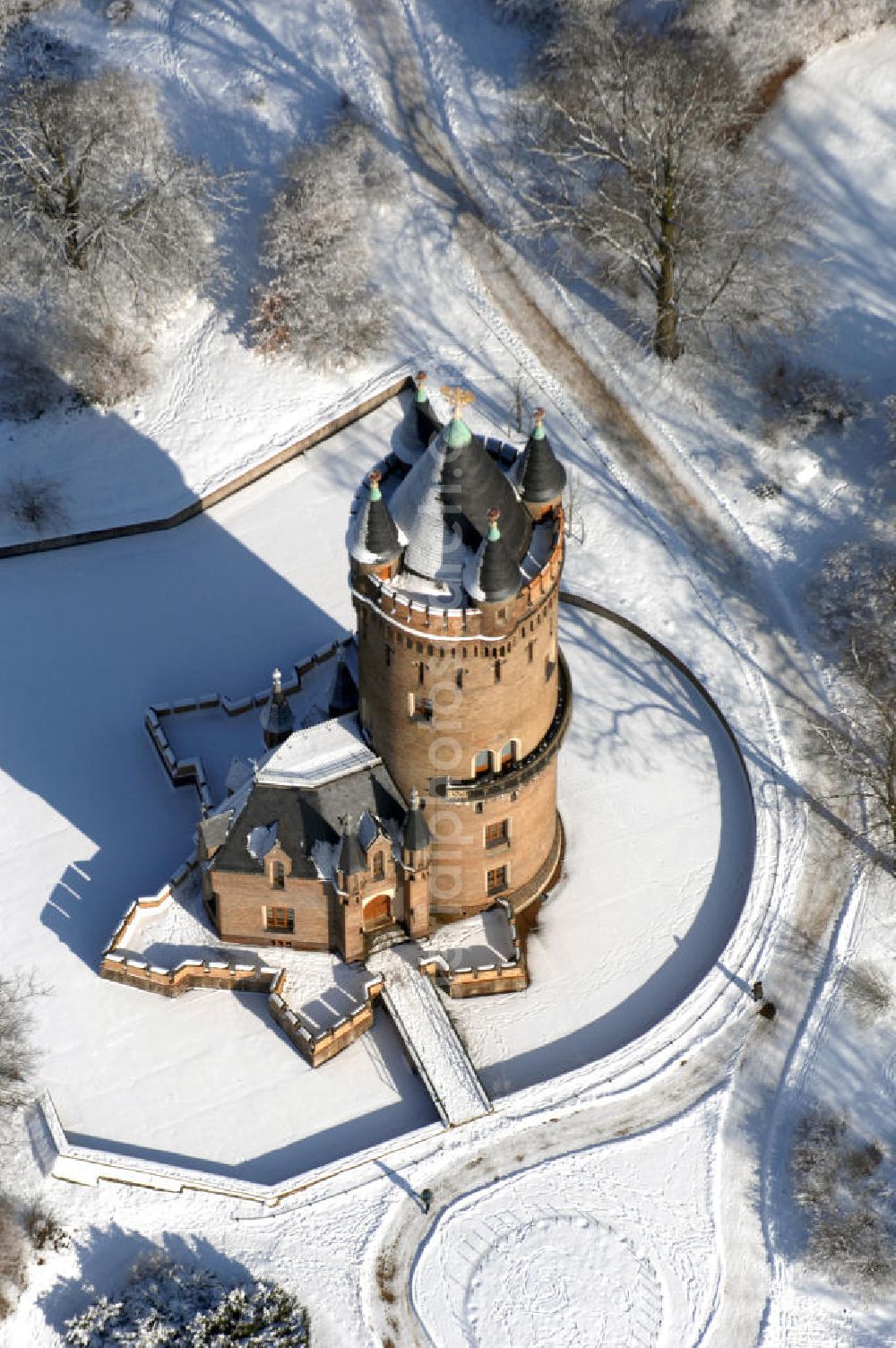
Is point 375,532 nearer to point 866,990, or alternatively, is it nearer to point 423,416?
point 423,416

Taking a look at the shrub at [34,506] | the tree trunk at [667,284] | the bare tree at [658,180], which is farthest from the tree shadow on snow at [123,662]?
the bare tree at [658,180]

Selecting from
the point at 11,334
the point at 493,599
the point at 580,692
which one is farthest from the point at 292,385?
the point at 493,599

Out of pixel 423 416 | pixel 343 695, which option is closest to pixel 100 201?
pixel 343 695

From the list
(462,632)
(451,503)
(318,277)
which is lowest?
(318,277)

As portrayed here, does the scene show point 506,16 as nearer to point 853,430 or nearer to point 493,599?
point 853,430

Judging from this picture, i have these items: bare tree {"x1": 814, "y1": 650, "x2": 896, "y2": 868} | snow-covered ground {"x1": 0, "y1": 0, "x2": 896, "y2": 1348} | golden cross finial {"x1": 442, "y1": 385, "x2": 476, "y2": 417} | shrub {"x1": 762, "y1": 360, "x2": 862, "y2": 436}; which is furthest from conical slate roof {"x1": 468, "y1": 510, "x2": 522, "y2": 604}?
shrub {"x1": 762, "y1": 360, "x2": 862, "y2": 436}

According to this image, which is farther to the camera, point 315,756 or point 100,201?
point 100,201
